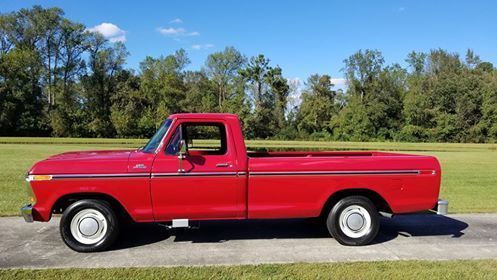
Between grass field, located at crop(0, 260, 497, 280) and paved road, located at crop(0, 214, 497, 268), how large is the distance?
335 mm

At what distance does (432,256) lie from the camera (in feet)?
22.0

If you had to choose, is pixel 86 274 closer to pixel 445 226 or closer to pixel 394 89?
pixel 445 226

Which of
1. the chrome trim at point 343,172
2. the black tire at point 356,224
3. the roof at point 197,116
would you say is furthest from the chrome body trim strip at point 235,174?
the roof at point 197,116

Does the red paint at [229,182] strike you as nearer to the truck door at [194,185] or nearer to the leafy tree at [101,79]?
the truck door at [194,185]

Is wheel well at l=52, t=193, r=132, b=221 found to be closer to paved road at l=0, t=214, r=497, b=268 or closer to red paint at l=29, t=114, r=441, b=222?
red paint at l=29, t=114, r=441, b=222

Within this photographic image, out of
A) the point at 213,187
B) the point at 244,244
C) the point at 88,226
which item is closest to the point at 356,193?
the point at 244,244

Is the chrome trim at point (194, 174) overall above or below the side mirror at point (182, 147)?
below

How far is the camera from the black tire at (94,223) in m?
6.66

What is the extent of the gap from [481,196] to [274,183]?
839cm

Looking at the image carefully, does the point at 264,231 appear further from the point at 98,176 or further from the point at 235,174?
the point at 98,176

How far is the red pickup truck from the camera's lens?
6.67m

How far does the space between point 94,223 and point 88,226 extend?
89 mm

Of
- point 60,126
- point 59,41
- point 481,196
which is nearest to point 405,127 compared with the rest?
point 60,126

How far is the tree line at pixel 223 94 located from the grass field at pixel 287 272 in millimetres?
67156
